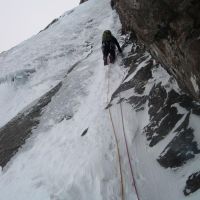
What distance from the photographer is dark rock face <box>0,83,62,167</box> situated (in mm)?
10789

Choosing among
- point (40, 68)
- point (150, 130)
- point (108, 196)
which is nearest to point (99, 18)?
point (40, 68)

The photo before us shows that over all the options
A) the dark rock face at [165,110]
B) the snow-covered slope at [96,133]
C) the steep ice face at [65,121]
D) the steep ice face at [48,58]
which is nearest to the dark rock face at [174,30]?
the dark rock face at [165,110]

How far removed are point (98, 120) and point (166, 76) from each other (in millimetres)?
2275

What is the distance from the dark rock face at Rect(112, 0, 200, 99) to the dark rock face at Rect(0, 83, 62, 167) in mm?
5439

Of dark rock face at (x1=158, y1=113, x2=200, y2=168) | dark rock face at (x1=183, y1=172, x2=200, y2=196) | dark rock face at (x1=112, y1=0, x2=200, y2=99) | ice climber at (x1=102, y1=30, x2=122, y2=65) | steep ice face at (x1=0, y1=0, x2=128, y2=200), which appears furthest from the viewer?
ice climber at (x1=102, y1=30, x2=122, y2=65)

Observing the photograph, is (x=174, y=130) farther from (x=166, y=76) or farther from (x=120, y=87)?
(x=120, y=87)

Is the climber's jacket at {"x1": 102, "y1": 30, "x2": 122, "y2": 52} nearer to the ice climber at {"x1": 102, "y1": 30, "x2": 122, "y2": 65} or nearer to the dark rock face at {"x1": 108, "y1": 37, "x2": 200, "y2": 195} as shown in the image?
the ice climber at {"x1": 102, "y1": 30, "x2": 122, "y2": 65}

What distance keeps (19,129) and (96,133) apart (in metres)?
3.73

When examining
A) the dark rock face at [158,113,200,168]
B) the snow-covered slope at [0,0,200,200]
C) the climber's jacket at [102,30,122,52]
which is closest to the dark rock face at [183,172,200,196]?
the snow-covered slope at [0,0,200,200]

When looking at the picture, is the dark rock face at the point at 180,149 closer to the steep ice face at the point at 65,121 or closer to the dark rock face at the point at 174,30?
the dark rock face at the point at 174,30

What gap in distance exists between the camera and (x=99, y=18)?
2169 centimetres

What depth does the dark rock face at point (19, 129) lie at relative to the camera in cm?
1079

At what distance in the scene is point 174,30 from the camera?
6895mm

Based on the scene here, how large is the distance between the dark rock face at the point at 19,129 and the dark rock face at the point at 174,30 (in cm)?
544
